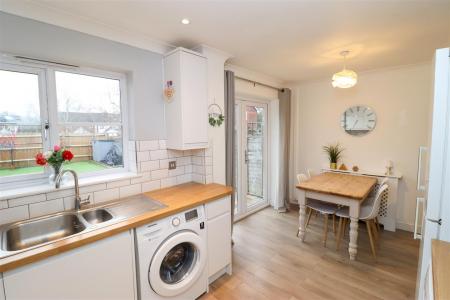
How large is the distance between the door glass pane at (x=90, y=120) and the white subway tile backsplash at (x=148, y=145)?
0.24 metres

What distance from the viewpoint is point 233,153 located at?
9.12ft

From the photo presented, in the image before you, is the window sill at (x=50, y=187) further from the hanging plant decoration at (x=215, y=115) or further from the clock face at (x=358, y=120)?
the clock face at (x=358, y=120)

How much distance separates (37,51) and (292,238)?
327cm

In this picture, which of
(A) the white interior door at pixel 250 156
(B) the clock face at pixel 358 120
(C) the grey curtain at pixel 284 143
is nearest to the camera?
(B) the clock face at pixel 358 120

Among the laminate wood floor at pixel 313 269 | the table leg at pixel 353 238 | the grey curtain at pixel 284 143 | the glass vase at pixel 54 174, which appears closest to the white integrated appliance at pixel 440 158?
the laminate wood floor at pixel 313 269

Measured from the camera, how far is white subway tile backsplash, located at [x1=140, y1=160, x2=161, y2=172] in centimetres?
214

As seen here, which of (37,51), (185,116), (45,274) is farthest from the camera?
(185,116)

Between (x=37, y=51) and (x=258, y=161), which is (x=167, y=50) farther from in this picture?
(x=258, y=161)

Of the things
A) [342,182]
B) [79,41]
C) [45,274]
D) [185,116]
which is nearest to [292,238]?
[342,182]

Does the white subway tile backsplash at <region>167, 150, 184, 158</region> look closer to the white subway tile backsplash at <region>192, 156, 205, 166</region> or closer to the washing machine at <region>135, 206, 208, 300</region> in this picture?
the white subway tile backsplash at <region>192, 156, 205, 166</region>

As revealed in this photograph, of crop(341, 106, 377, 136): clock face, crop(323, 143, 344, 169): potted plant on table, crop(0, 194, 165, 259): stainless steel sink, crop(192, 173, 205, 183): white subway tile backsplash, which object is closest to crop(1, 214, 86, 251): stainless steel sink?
crop(0, 194, 165, 259): stainless steel sink

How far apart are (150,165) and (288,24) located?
1827 mm

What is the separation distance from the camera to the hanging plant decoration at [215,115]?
2.43m

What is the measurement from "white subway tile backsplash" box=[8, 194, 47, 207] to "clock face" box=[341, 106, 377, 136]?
4022 millimetres
